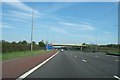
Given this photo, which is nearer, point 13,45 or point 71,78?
point 71,78

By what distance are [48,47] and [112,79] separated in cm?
9447

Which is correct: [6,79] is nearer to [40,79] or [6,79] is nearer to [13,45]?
[40,79]

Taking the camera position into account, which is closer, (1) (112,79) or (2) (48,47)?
(1) (112,79)

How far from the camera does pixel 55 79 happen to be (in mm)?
13586

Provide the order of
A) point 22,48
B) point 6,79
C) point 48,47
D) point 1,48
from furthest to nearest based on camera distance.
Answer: point 48,47 < point 22,48 < point 1,48 < point 6,79

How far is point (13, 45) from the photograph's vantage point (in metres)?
58.9

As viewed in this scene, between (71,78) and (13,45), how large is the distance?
1806 inches

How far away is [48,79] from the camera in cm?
1358

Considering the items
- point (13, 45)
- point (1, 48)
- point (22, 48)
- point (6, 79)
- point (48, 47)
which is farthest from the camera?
point (48, 47)

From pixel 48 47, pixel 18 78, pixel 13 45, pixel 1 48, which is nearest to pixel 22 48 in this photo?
pixel 13 45

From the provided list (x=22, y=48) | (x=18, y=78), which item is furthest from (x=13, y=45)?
(x=18, y=78)

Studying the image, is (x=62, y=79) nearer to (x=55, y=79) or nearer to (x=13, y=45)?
(x=55, y=79)

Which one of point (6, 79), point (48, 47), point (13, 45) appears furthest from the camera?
point (48, 47)

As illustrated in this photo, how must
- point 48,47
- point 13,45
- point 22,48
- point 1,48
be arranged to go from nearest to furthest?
point 1,48, point 13,45, point 22,48, point 48,47
